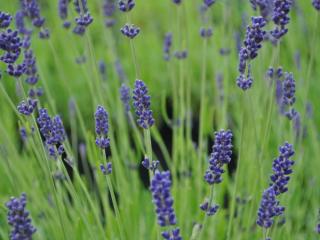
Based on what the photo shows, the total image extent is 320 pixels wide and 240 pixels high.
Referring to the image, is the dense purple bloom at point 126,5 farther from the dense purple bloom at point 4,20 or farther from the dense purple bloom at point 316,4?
the dense purple bloom at point 316,4

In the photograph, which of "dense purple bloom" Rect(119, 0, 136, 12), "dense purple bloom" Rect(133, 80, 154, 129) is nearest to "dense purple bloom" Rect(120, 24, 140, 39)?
"dense purple bloom" Rect(119, 0, 136, 12)

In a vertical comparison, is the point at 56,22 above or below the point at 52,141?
above

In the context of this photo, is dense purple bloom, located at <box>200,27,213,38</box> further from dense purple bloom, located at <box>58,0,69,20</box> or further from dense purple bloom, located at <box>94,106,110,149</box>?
dense purple bloom, located at <box>94,106,110,149</box>

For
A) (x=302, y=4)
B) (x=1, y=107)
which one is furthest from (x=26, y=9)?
(x=302, y=4)

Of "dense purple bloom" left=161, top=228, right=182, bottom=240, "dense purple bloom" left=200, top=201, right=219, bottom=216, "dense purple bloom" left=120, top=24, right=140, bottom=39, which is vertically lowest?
"dense purple bloom" left=200, top=201, right=219, bottom=216

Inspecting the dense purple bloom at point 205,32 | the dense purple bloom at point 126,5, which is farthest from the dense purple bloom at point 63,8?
the dense purple bloom at point 126,5

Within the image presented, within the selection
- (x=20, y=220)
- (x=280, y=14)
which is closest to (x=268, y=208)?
(x=280, y=14)

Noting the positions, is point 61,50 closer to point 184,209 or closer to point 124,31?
point 184,209
